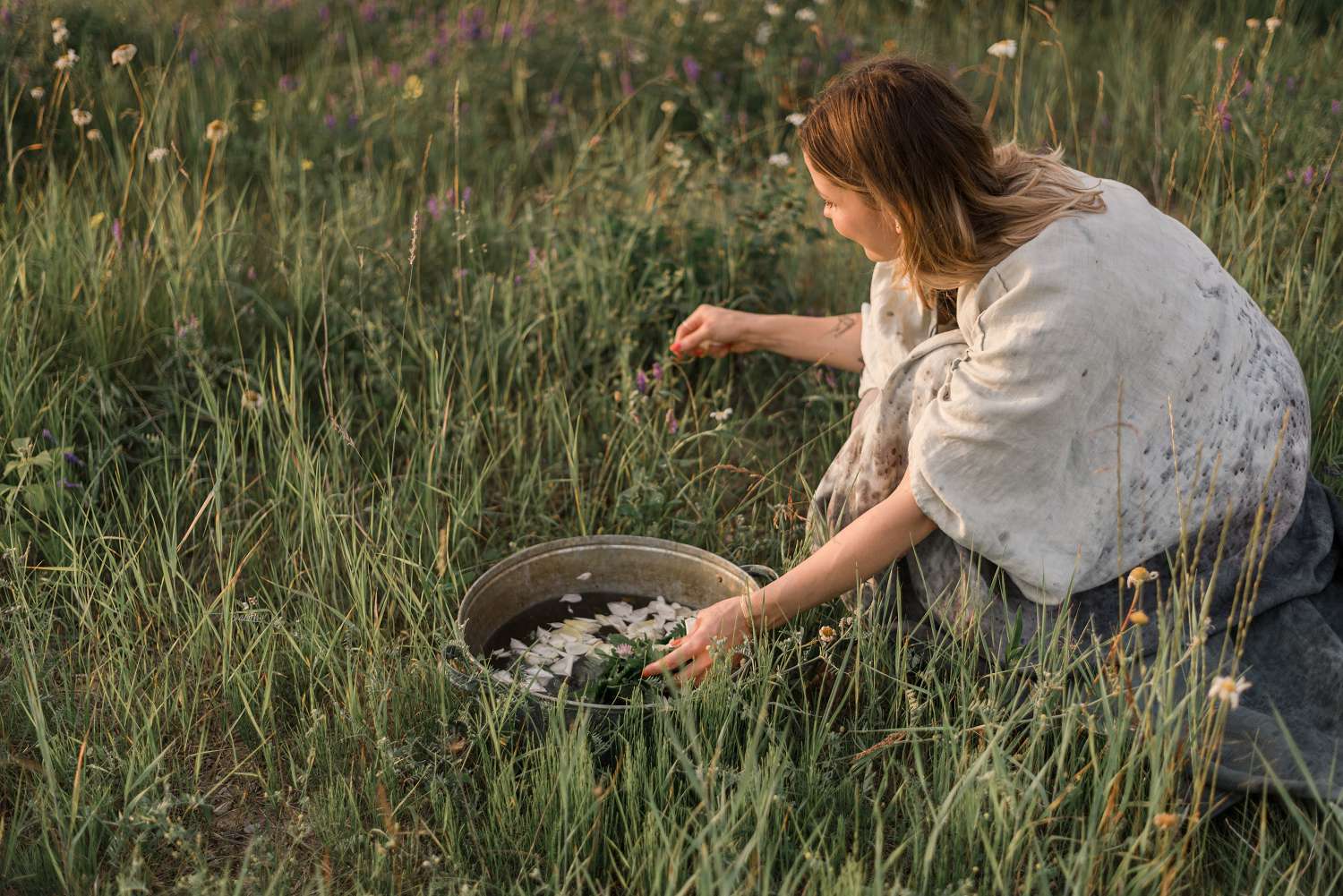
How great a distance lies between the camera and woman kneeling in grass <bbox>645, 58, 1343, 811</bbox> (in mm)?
1941

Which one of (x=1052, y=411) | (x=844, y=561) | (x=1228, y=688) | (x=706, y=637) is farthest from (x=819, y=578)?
(x=1228, y=688)

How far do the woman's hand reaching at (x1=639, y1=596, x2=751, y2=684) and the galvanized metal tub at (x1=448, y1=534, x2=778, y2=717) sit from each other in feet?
0.51

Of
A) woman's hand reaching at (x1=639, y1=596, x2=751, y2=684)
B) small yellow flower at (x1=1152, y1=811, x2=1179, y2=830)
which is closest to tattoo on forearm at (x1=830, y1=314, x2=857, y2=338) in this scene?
woman's hand reaching at (x1=639, y1=596, x2=751, y2=684)

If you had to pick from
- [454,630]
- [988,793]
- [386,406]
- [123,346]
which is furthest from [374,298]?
[988,793]

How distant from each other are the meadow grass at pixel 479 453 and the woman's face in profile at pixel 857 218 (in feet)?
1.98

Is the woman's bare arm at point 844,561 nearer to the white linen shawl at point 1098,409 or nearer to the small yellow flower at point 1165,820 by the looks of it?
the white linen shawl at point 1098,409

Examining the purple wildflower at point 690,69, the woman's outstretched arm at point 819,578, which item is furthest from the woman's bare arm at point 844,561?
the purple wildflower at point 690,69

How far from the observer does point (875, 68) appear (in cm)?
201

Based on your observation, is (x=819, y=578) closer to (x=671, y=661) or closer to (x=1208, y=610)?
(x=671, y=661)

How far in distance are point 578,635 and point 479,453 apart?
0.69 m

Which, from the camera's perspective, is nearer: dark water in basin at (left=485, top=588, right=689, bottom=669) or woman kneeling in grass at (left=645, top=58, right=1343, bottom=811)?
woman kneeling in grass at (left=645, top=58, right=1343, bottom=811)

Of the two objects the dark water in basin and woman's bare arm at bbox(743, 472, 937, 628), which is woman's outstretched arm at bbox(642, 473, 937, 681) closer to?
woman's bare arm at bbox(743, 472, 937, 628)

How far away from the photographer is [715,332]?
264 cm

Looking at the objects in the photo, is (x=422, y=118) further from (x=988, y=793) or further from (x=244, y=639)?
(x=988, y=793)
